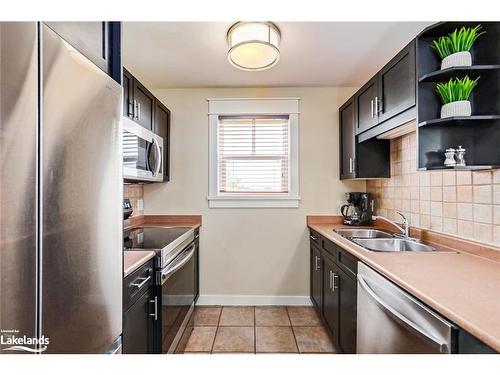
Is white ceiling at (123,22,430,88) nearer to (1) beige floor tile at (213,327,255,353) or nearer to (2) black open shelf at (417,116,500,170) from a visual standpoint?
(2) black open shelf at (417,116,500,170)

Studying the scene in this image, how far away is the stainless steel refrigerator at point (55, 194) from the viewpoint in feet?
1.84

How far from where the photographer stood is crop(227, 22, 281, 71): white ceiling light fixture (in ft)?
5.76

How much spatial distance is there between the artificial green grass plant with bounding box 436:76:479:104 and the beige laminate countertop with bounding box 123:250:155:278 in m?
1.89

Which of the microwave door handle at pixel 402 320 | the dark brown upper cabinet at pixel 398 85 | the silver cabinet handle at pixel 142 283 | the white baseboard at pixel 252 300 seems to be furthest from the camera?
the white baseboard at pixel 252 300

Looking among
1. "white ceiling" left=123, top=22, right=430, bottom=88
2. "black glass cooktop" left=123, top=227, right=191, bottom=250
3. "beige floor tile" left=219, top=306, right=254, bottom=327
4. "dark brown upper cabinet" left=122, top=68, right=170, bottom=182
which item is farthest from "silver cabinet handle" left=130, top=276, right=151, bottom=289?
"white ceiling" left=123, top=22, right=430, bottom=88

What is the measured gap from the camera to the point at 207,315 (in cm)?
269

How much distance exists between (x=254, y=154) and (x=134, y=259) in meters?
1.89

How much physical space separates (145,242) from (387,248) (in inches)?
74.3

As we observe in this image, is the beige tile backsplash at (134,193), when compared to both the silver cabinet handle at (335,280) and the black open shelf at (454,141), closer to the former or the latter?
the silver cabinet handle at (335,280)

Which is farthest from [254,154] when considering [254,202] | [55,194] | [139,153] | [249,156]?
[55,194]

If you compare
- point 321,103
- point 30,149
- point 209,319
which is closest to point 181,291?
point 209,319

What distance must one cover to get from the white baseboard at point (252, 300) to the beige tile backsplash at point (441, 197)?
4.34ft

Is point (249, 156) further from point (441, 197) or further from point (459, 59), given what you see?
point (459, 59)

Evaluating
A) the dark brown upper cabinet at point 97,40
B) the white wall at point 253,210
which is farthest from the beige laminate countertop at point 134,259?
the white wall at point 253,210
